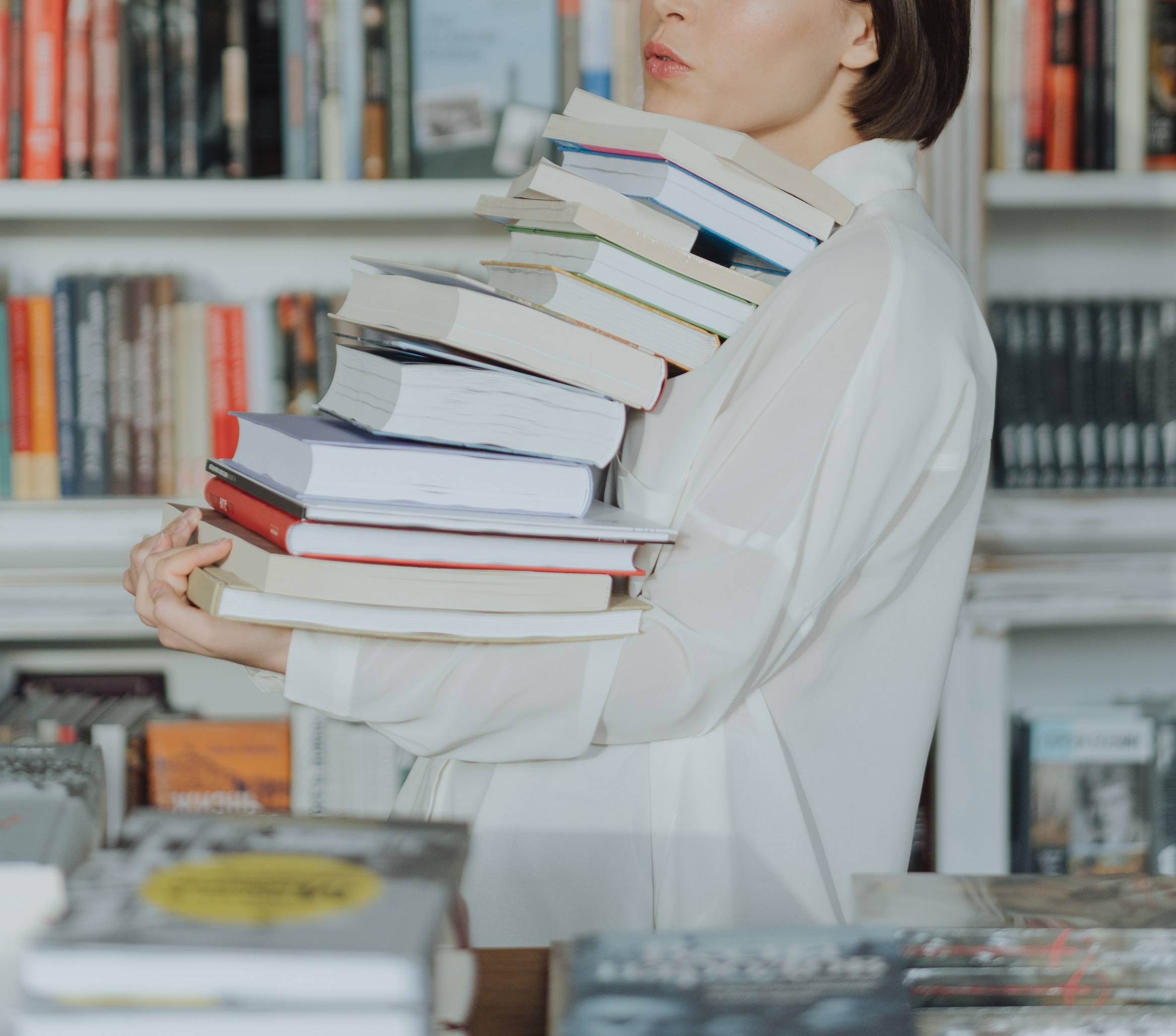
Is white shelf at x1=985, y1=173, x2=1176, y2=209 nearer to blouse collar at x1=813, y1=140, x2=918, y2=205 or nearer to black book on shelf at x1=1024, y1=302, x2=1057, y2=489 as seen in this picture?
black book on shelf at x1=1024, y1=302, x2=1057, y2=489

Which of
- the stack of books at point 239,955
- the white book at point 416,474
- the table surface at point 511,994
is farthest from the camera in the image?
the white book at point 416,474

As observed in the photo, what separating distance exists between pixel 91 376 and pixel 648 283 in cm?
116

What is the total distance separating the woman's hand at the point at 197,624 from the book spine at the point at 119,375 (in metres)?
0.99

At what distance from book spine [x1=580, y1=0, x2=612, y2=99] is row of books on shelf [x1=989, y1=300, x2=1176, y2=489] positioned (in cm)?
65

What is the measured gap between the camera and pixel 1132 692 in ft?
6.98

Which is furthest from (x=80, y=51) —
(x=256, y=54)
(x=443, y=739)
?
(x=443, y=739)

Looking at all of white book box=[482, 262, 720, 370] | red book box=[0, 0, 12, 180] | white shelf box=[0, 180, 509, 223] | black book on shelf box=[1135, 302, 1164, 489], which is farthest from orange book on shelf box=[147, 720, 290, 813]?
black book on shelf box=[1135, 302, 1164, 489]

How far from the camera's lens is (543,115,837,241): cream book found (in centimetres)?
80

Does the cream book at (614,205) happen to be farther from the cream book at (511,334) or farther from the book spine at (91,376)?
the book spine at (91,376)

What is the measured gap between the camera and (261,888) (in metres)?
0.46

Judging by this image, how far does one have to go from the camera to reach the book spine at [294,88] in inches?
65.4

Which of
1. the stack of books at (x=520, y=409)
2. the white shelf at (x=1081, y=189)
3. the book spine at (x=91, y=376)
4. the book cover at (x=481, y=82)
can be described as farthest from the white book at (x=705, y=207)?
the book spine at (x=91, y=376)

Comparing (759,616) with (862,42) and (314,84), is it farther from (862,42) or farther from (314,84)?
(314,84)

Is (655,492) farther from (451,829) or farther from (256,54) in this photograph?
(256,54)
